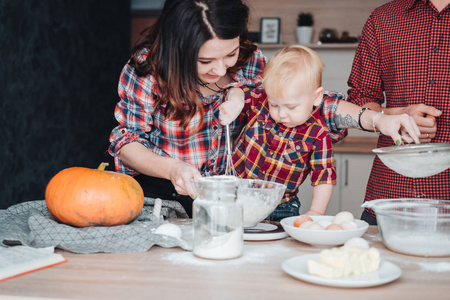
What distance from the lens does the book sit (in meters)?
0.97

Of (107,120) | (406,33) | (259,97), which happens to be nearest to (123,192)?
(259,97)

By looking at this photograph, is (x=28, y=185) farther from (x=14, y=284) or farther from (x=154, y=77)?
(x=14, y=284)

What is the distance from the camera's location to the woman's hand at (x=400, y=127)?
4.74 ft

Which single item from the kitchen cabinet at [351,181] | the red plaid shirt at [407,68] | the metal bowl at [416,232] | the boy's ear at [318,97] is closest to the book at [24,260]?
the metal bowl at [416,232]

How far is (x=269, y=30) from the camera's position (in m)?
4.09

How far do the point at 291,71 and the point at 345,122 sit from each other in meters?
0.27

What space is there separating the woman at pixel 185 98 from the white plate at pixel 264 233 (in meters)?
0.19

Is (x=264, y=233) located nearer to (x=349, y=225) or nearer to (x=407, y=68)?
(x=349, y=225)

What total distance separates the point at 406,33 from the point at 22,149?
216 cm

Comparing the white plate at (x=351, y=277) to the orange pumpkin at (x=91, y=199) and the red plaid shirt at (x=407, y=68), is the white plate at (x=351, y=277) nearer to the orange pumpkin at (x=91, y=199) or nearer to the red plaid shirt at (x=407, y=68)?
the orange pumpkin at (x=91, y=199)

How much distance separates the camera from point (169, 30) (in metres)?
1.55

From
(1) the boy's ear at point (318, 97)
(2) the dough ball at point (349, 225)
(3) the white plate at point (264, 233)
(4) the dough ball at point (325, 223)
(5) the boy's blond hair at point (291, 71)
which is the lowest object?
(3) the white plate at point (264, 233)

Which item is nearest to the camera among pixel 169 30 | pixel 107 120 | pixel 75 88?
pixel 169 30

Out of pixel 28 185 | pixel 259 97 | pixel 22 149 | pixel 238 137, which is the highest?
pixel 259 97
